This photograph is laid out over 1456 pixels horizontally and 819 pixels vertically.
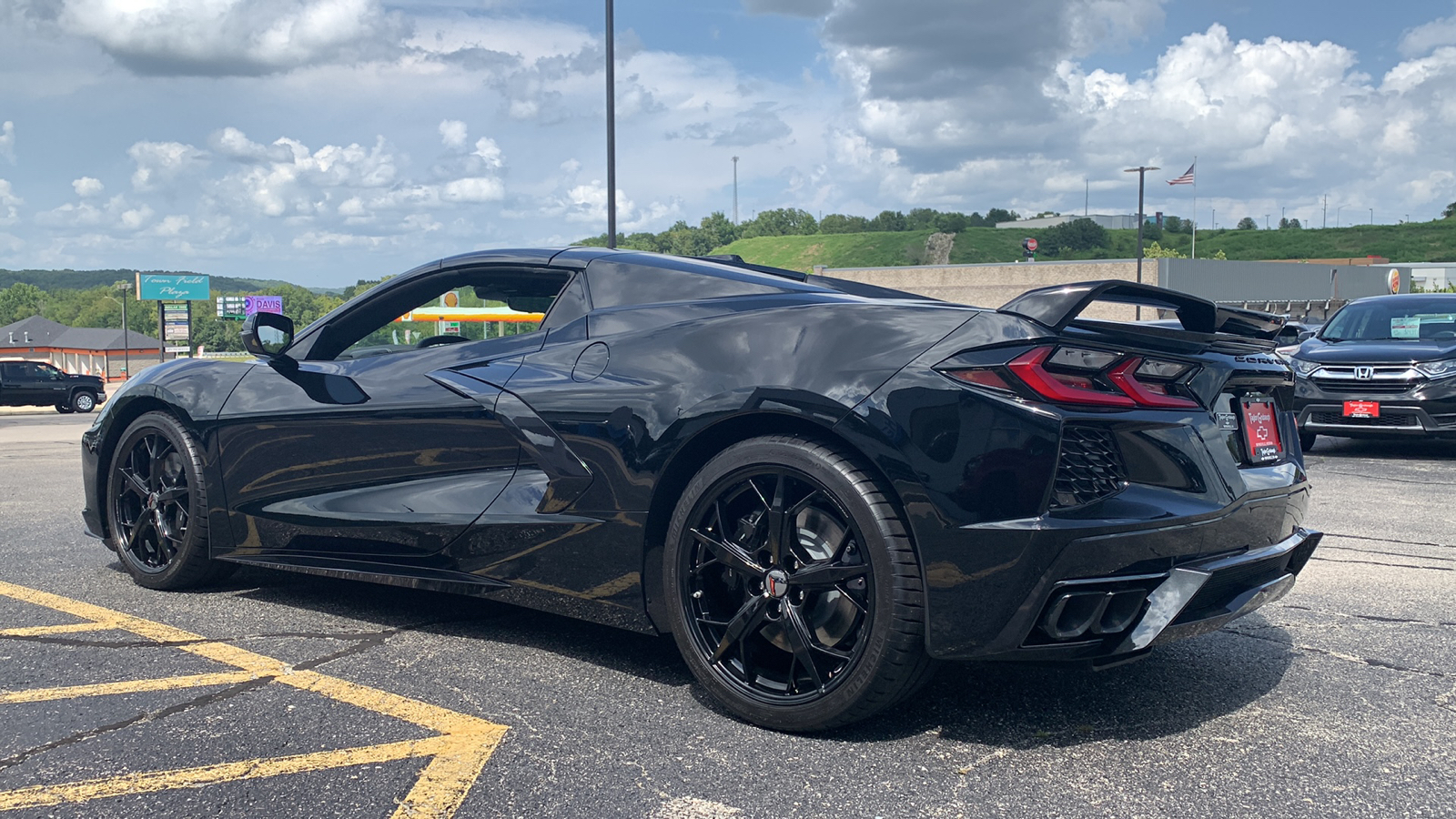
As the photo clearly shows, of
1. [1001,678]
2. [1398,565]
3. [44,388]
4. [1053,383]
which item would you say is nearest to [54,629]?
[1001,678]

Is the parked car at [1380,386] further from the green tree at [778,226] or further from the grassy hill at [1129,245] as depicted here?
the green tree at [778,226]

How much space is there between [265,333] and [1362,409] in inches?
347

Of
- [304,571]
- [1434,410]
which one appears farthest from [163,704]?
[1434,410]

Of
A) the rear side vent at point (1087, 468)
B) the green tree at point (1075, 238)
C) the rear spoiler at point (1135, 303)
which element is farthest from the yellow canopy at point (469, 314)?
the green tree at point (1075, 238)

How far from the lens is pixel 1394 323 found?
10719 mm

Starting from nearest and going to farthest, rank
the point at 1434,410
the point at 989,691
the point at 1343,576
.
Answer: the point at 989,691 < the point at 1343,576 < the point at 1434,410

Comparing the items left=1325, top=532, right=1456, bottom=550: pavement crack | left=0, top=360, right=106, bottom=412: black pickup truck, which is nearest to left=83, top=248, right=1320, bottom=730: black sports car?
left=1325, top=532, right=1456, bottom=550: pavement crack

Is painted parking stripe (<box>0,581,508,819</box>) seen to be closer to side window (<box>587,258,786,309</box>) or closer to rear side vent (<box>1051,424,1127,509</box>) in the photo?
side window (<box>587,258,786,309</box>)

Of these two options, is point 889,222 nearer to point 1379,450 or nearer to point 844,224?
point 844,224

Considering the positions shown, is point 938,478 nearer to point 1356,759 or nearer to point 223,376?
point 1356,759

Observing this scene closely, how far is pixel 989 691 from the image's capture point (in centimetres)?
331

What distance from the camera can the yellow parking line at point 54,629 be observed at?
3965 mm

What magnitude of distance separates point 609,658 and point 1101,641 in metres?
1.60

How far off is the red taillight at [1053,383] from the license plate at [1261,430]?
2.01 feet
